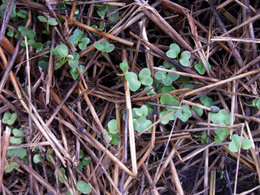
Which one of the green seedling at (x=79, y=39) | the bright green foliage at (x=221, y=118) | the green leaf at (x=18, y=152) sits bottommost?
the green leaf at (x=18, y=152)

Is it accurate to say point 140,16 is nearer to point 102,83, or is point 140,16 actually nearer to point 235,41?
point 102,83

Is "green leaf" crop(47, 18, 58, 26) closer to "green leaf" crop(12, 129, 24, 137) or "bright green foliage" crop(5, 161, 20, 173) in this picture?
"green leaf" crop(12, 129, 24, 137)

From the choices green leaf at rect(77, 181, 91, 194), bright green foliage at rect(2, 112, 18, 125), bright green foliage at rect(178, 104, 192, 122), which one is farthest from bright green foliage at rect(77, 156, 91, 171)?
bright green foliage at rect(178, 104, 192, 122)

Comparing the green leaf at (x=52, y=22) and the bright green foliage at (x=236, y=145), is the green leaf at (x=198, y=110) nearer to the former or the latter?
the bright green foliage at (x=236, y=145)

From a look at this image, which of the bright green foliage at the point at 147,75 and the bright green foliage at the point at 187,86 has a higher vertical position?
the bright green foliage at the point at 147,75

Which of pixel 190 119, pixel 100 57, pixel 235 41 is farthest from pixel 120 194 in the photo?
pixel 235 41

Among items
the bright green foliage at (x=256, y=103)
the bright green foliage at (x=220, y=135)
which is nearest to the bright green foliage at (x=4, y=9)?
the bright green foliage at (x=220, y=135)

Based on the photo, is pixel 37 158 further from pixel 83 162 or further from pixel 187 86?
pixel 187 86

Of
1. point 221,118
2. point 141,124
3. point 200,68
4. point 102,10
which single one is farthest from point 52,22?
point 221,118
